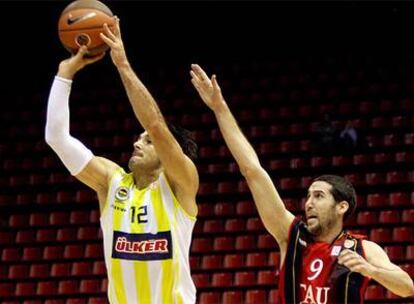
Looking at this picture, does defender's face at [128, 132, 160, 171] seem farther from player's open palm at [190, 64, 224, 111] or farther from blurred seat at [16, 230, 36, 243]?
blurred seat at [16, 230, 36, 243]

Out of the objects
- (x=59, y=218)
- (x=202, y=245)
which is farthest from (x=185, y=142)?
(x=59, y=218)

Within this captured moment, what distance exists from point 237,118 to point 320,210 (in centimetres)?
796

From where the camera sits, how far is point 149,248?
14.1 ft

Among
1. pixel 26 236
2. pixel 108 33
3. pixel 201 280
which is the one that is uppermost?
pixel 108 33

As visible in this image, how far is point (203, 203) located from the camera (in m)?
11.2

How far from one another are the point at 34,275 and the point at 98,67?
13.3ft

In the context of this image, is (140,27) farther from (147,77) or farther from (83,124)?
(83,124)

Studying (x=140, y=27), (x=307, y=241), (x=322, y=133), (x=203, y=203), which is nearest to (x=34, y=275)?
(x=203, y=203)

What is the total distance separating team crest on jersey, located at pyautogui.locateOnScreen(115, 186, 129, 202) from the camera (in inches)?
174

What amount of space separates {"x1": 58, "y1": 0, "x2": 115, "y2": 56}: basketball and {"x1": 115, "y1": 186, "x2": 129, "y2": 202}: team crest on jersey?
629 mm

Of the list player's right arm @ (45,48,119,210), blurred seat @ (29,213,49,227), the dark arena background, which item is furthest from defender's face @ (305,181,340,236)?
blurred seat @ (29,213,49,227)

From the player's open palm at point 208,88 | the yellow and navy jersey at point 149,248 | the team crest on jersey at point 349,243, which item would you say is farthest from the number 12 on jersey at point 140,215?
the team crest on jersey at point 349,243

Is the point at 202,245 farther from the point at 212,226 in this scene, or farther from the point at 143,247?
the point at 143,247

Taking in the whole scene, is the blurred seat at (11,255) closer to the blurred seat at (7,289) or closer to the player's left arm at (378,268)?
the blurred seat at (7,289)
